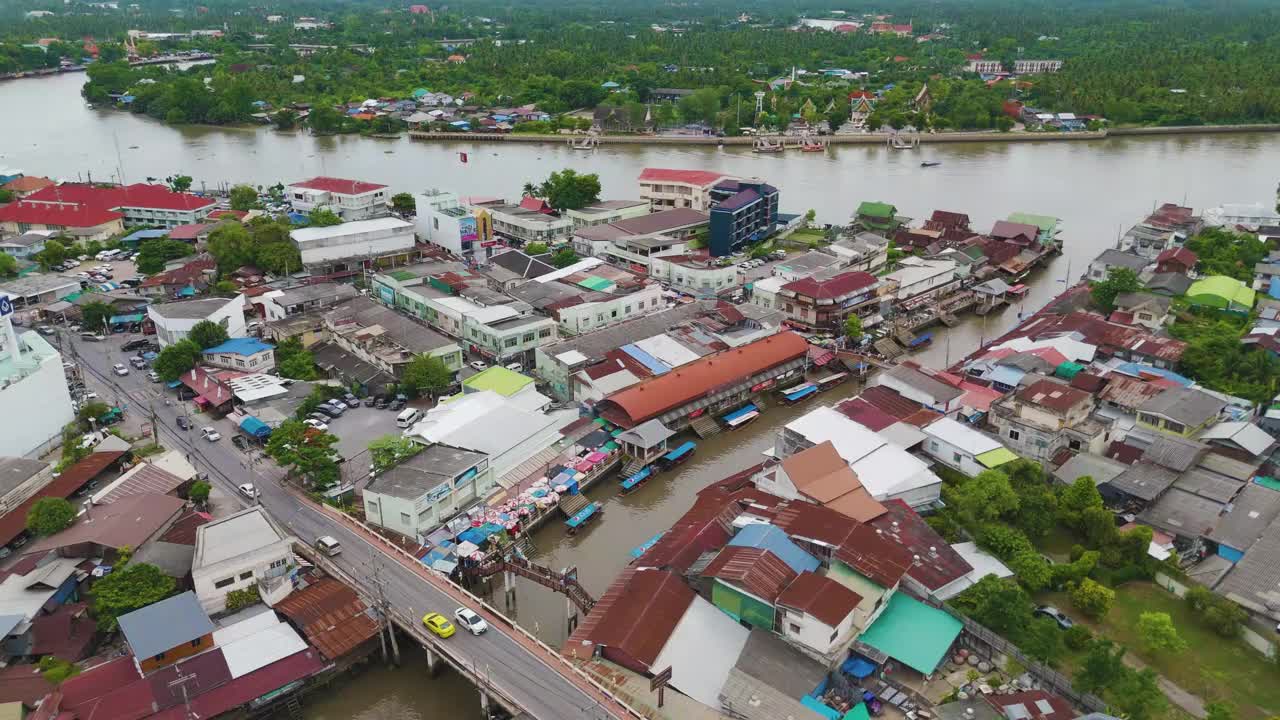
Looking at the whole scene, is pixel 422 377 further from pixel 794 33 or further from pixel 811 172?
pixel 794 33

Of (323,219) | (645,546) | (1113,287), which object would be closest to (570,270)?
(323,219)

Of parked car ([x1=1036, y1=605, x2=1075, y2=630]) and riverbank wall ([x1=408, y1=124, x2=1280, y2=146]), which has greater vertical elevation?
riverbank wall ([x1=408, y1=124, x2=1280, y2=146])

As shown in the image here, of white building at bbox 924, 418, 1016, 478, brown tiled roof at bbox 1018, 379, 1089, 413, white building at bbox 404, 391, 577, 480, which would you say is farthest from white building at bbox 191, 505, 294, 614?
brown tiled roof at bbox 1018, 379, 1089, 413

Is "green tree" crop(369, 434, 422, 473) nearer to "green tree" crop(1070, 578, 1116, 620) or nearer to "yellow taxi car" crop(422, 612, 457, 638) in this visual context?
"yellow taxi car" crop(422, 612, 457, 638)

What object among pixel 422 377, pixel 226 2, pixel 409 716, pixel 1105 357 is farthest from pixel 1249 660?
pixel 226 2

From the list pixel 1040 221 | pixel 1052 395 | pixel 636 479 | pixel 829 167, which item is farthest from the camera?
pixel 829 167

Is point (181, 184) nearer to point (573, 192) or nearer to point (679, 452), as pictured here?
point (573, 192)
